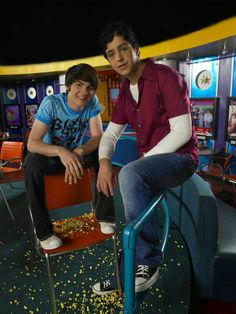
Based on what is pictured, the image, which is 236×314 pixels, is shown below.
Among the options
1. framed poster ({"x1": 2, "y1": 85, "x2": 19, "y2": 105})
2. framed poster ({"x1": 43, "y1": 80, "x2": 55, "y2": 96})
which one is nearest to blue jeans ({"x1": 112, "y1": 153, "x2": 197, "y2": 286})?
framed poster ({"x1": 43, "y1": 80, "x2": 55, "y2": 96})

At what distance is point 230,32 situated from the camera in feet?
12.0

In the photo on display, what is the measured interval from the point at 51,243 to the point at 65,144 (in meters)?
0.74

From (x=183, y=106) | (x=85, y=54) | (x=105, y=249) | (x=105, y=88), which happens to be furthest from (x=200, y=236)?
(x=105, y=88)

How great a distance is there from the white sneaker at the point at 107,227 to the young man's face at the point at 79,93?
0.85 metres

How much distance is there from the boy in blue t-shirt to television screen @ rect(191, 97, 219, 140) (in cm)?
421

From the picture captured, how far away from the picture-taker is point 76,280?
6.60 ft

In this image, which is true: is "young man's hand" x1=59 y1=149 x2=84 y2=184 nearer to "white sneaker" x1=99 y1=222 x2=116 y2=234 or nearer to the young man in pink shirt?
the young man in pink shirt

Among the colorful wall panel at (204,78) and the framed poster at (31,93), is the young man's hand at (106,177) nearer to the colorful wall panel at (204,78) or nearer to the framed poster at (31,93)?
the colorful wall panel at (204,78)

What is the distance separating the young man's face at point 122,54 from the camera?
1315 mm

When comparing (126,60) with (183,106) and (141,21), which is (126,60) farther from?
(141,21)

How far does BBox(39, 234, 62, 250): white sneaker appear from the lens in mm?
1520

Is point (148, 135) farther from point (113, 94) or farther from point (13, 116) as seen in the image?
point (13, 116)

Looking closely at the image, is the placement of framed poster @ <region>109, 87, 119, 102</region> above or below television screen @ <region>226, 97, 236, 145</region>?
above

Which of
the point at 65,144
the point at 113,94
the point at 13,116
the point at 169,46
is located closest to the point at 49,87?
the point at 13,116
